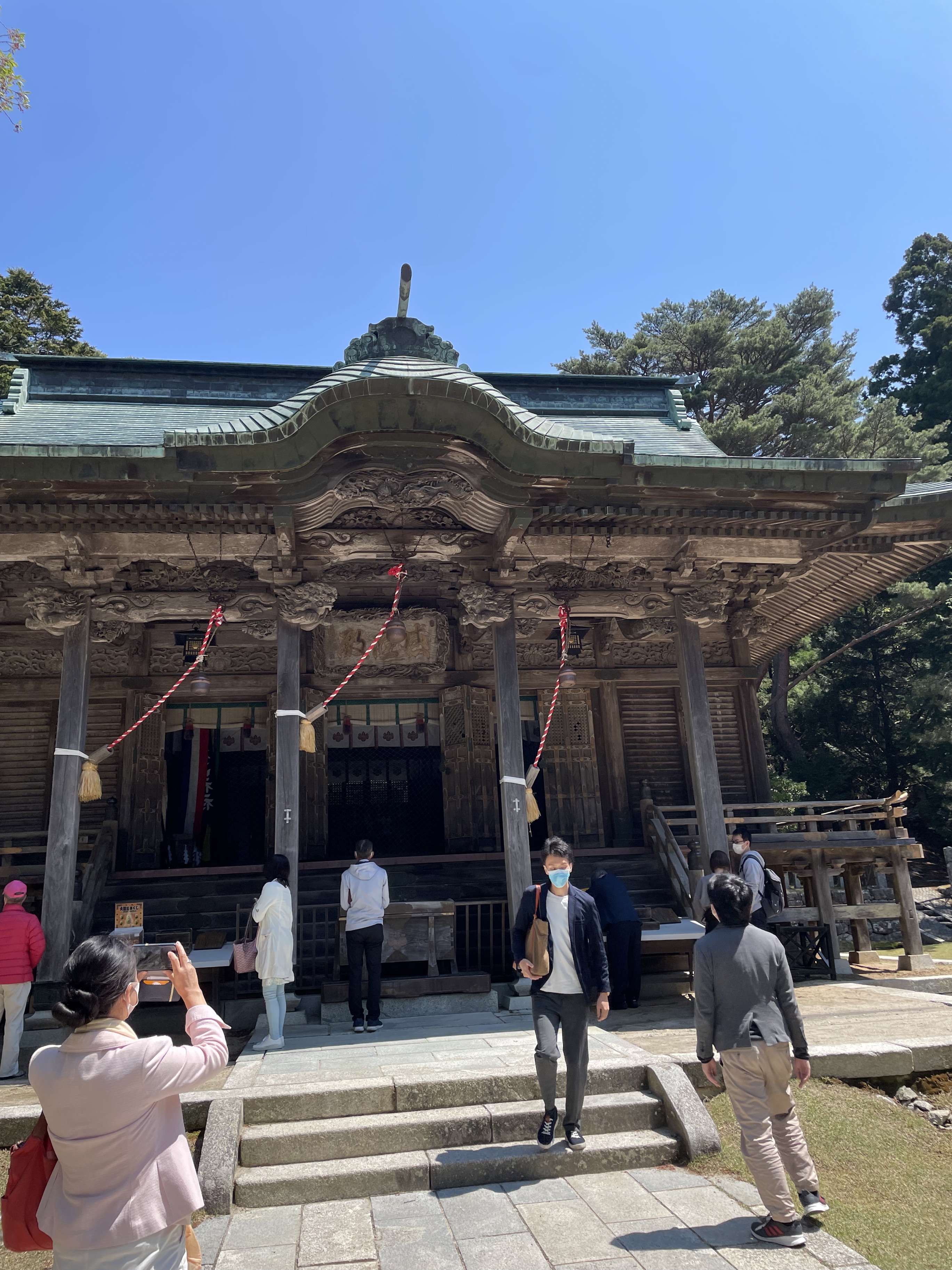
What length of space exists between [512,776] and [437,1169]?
15.7ft

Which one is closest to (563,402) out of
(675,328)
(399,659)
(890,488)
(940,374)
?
(399,659)

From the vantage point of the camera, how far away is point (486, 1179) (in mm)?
4461

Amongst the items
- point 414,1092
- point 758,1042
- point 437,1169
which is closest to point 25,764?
point 414,1092

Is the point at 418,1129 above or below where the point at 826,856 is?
below

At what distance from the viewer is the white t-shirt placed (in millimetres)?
4719

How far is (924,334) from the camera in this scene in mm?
29375

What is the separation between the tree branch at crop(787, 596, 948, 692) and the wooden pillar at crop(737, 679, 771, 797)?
10.9m

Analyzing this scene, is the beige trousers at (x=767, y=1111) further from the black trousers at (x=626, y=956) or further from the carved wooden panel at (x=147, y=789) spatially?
the carved wooden panel at (x=147, y=789)

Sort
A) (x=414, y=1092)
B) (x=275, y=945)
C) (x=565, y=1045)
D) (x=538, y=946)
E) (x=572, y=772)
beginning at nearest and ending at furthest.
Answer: (x=565, y=1045) < (x=538, y=946) < (x=414, y=1092) < (x=275, y=945) < (x=572, y=772)

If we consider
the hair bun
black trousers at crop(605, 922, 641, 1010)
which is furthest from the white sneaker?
the hair bun

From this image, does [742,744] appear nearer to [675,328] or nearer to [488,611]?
[488,611]

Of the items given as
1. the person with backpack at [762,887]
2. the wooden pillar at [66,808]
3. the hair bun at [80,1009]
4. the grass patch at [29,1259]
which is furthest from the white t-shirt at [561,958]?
the wooden pillar at [66,808]

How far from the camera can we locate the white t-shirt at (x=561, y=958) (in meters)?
4.72

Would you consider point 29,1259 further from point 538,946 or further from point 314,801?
point 314,801
